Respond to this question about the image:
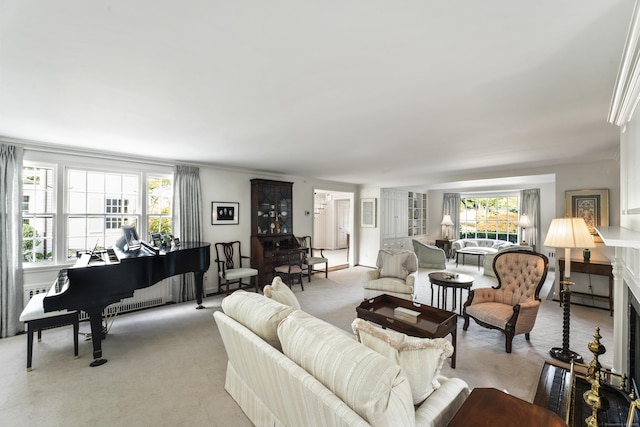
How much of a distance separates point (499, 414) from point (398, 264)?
3.16 m

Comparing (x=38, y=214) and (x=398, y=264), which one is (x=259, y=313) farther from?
(x=38, y=214)

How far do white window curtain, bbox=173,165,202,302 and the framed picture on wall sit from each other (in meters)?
4.59

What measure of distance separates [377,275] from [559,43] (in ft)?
11.5

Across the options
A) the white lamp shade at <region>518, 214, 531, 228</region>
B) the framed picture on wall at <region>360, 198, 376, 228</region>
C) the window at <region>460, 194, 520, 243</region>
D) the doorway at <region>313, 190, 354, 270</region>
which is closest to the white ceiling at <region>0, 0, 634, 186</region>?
the framed picture on wall at <region>360, 198, 376, 228</region>

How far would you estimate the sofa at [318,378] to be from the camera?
1129 millimetres

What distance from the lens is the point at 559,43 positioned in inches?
56.9

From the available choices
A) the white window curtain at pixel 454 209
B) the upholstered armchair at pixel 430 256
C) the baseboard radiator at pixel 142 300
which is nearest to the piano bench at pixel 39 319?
the baseboard radiator at pixel 142 300

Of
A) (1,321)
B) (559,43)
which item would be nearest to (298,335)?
(559,43)

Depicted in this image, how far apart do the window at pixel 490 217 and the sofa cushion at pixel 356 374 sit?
30.5 ft

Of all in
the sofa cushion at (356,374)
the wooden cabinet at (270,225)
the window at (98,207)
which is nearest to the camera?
the sofa cushion at (356,374)

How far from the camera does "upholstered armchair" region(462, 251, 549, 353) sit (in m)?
3.01

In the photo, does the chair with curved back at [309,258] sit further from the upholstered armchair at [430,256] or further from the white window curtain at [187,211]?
the upholstered armchair at [430,256]

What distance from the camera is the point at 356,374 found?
1181mm

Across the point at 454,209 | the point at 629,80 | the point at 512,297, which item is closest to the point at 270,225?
the point at 512,297
